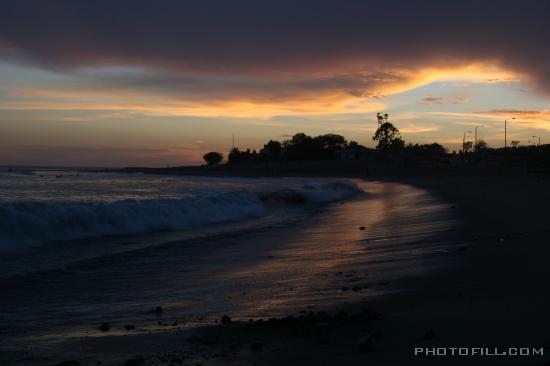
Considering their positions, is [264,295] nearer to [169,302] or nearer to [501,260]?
[169,302]

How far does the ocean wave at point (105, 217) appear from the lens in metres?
11.9

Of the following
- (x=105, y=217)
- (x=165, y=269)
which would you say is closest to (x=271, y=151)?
(x=105, y=217)

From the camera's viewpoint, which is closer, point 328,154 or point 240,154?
point 328,154

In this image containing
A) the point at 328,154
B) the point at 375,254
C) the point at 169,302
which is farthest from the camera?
the point at 328,154

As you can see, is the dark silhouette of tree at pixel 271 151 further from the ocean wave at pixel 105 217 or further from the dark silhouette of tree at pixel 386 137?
the ocean wave at pixel 105 217

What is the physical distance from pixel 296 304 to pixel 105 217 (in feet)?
32.7

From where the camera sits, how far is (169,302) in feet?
19.6

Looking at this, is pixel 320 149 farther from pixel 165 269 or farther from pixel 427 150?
pixel 165 269

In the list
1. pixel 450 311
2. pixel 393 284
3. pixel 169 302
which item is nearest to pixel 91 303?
pixel 169 302

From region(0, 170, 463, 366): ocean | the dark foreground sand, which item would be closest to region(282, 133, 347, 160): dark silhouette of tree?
region(0, 170, 463, 366): ocean

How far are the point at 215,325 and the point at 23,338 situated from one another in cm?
168

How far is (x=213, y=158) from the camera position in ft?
461

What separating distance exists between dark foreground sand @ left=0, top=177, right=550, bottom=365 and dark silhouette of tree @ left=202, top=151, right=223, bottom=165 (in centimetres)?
13115

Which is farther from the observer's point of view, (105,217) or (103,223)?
(105,217)
